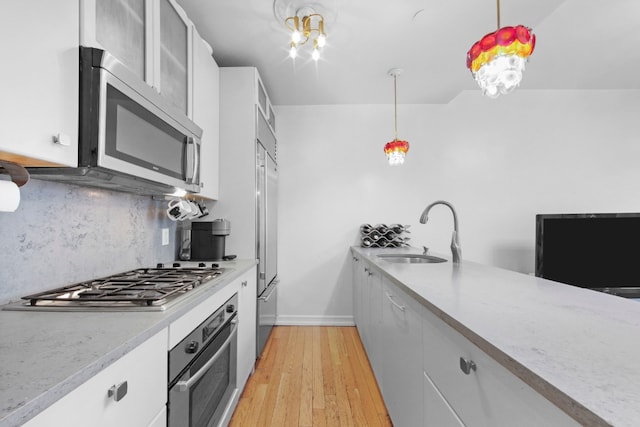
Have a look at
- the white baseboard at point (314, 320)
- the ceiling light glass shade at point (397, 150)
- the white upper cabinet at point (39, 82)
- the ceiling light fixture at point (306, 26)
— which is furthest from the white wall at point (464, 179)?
the white upper cabinet at point (39, 82)

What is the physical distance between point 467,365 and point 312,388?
5.11 feet

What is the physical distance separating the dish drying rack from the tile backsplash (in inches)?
81.0

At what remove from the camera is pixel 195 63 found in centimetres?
187

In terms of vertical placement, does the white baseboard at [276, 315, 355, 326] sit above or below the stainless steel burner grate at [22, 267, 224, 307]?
below

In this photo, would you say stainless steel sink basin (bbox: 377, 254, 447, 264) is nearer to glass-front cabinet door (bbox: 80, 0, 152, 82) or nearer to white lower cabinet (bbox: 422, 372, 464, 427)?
white lower cabinet (bbox: 422, 372, 464, 427)

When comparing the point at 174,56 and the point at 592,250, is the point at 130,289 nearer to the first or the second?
the point at 174,56

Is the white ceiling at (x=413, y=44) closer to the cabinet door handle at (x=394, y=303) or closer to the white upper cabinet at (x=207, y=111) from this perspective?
the white upper cabinet at (x=207, y=111)

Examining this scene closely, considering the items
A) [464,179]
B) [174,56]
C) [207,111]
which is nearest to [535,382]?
[174,56]

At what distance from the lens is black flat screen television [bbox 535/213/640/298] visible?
115 inches

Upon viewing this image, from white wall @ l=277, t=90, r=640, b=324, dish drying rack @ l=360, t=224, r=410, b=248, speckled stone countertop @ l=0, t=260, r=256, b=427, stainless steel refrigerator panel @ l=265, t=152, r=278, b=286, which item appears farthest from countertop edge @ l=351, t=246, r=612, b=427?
white wall @ l=277, t=90, r=640, b=324

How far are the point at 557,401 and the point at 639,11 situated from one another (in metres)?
2.95

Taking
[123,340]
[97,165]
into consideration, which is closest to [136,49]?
[97,165]

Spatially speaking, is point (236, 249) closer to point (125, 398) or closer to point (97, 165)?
point (97, 165)

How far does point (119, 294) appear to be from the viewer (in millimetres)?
1076
